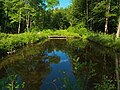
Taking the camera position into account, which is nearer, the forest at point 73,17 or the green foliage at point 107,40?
the green foliage at point 107,40

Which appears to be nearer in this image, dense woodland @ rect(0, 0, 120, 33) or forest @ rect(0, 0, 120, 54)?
forest @ rect(0, 0, 120, 54)

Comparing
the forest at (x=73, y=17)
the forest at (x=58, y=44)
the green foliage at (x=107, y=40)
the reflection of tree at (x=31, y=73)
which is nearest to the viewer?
the reflection of tree at (x=31, y=73)

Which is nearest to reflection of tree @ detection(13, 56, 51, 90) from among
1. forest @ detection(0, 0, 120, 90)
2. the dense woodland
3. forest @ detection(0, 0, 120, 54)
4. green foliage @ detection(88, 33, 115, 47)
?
forest @ detection(0, 0, 120, 90)

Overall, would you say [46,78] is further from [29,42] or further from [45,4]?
[45,4]

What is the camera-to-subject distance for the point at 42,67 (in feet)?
53.8

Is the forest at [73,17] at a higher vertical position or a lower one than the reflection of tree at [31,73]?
higher

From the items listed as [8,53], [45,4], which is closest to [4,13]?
[45,4]

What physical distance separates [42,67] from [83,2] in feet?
139

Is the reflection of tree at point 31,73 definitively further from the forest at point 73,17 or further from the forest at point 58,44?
the forest at point 73,17

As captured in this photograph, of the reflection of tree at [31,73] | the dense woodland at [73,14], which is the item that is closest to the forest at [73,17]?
the dense woodland at [73,14]

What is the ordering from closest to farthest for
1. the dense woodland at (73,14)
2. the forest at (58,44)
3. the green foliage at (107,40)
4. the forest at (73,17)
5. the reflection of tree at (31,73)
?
the reflection of tree at (31,73), the forest at (58,44), the green foliage at (107,40), the forest at (73,17), the dense woodland at (73,14)

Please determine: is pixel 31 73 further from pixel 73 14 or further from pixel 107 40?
pixel 73 14

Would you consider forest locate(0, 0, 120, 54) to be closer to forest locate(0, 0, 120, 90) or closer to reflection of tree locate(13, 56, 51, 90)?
forest locate(0, 0, 120, 90)

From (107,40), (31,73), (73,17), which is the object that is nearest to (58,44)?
Answer: (107,40)
